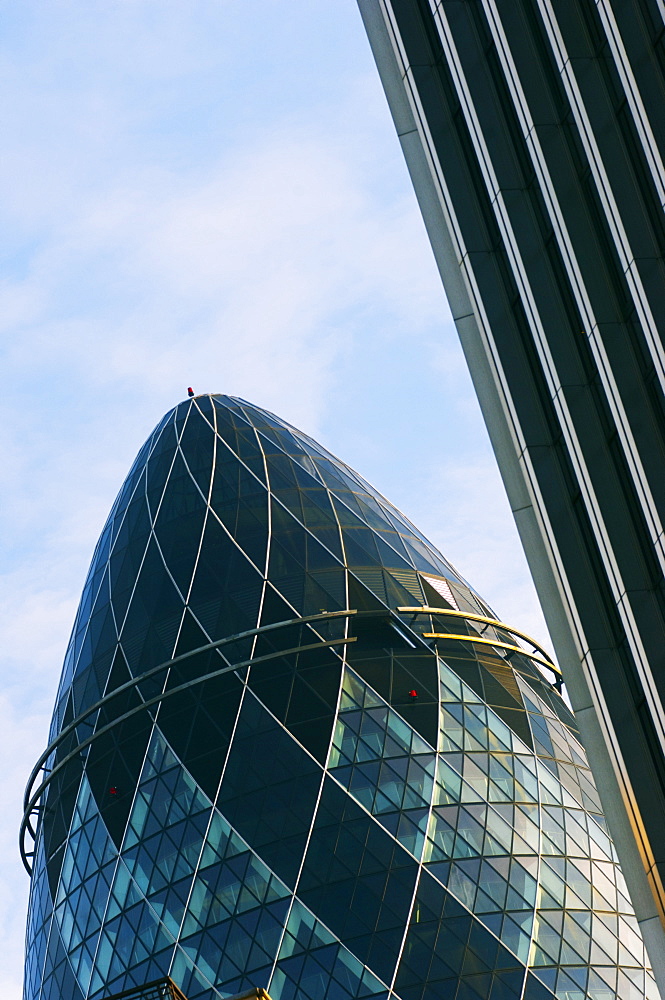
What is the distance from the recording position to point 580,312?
29.2 metres

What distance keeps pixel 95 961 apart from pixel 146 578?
60.2ft

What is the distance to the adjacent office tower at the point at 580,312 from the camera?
2680 cm

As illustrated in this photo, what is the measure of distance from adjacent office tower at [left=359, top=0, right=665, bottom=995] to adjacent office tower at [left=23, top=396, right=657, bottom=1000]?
93.4 ft

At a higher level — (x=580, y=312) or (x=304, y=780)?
(x=580, y=312)

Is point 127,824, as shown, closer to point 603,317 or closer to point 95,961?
point 95,961

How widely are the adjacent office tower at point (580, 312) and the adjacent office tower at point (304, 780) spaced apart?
28.5 metres

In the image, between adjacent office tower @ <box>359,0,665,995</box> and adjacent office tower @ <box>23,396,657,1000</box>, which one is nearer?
adjacent office tower @ <box>359,0,665,995</box>

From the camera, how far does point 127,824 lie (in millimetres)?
62625

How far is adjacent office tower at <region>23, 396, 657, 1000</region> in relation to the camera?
5600 centimetres

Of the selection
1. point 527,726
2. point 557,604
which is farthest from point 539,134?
point 527,726

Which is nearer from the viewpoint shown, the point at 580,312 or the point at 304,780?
the point at 580,312

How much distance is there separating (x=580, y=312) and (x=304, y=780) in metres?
34.4

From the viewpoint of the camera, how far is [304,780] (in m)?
59.1

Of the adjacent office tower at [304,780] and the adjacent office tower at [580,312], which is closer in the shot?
the adjacent office tower at [580,312]
